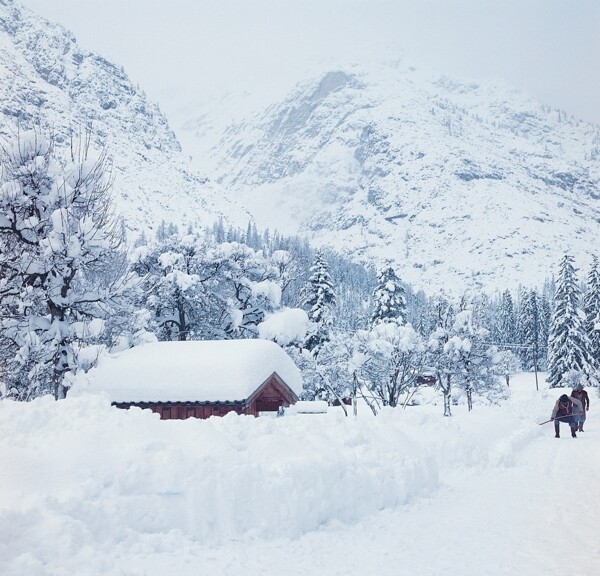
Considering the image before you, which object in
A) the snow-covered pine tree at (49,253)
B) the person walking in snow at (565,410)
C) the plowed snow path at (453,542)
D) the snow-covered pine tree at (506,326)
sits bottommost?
the snow-covered pine tree at (506,326)

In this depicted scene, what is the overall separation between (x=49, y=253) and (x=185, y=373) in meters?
4.49

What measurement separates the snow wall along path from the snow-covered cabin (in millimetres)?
6221

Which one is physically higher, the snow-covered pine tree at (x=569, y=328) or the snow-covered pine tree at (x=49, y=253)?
the snow-covered pine tree at (x=49, y=253)

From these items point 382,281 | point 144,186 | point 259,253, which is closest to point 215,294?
point 259,253

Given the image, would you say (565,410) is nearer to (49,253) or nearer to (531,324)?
(49,253)

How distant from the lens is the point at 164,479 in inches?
257

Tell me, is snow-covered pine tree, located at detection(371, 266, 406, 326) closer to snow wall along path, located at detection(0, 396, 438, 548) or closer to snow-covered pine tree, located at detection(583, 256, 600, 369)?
snow-covered pine tree, located at detection(583, 256, 600, 369)

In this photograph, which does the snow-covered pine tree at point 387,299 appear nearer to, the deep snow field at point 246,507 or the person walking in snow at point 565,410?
the person walking in snow at point 565,410

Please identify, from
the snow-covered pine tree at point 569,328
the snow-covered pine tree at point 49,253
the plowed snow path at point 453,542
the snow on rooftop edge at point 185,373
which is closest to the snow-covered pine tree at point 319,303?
the snow on rooftop edge at point 185,373

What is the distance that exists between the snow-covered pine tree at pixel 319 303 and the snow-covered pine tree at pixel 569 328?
87.6 feet

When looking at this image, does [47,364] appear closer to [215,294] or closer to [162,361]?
[162,361]

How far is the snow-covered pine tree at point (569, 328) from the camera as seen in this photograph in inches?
2148

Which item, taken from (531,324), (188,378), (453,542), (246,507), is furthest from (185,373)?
(531,324)

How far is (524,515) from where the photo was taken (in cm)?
817
